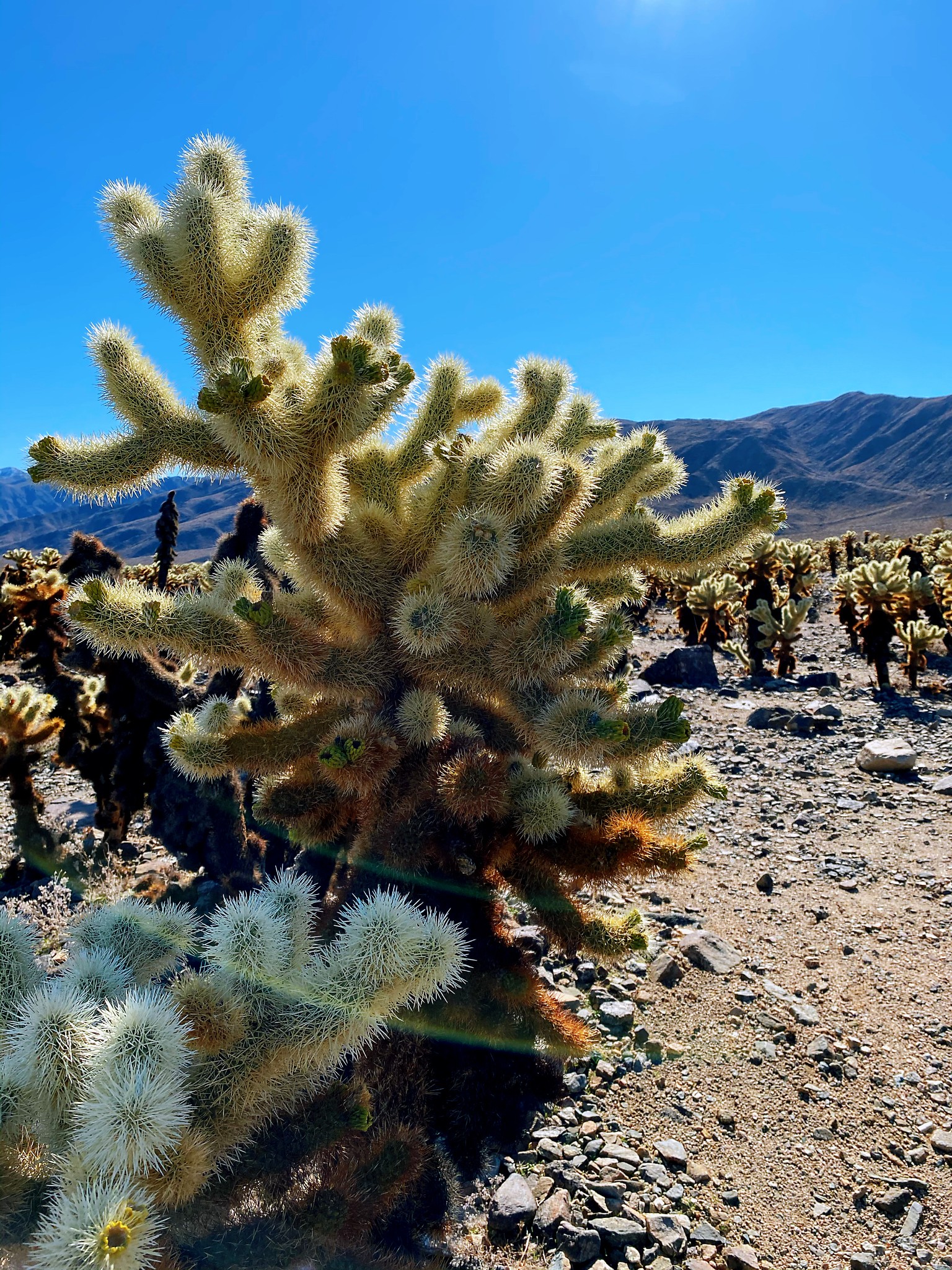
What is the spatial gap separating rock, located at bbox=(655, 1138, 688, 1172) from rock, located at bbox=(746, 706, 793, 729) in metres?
7.83

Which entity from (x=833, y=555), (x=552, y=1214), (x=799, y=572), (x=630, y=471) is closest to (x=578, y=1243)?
(x=552, y=1214)

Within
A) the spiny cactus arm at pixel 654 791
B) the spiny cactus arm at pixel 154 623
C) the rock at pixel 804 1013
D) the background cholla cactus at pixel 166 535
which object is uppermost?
the background cholla cactus at pixel 166 535

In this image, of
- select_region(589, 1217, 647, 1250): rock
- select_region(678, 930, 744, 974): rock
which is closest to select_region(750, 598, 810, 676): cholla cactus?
select_region(678, 930, 744, 974): rock

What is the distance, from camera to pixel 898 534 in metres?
89.8

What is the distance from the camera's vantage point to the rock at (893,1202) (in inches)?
120

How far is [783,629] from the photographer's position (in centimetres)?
1357

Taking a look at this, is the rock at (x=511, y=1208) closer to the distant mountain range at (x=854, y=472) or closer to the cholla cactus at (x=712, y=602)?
the cholla cactus at (x=712, y=602)

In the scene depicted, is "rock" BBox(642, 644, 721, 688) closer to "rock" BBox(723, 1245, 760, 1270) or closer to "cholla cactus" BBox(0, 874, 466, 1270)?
"rock" BBox(723, 1245, 760, 1270)

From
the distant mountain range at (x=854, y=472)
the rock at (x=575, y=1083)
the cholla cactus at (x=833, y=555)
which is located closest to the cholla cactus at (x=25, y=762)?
the rock at (x=575, y=1083)

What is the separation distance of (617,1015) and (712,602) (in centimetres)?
1357

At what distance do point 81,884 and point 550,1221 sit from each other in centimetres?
461

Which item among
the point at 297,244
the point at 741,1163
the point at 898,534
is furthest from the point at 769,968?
the point at 898,534

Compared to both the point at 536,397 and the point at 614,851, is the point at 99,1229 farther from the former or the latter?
the point at 536,397

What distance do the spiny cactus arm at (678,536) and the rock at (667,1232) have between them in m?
2.77
